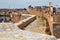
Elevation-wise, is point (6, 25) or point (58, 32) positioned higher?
point (6, 25)

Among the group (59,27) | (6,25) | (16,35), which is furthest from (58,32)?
(16,35)

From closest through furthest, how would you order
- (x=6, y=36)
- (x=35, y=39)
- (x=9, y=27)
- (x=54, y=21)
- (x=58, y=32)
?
1. (x=35, y=39)
2. (x=6, y=36)
3. (x=9, y=27)
4. (x=58, y=32)
5. (x=54, y=21)

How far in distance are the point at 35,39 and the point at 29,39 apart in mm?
118

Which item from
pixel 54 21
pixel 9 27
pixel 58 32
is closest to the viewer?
pixel 9 27

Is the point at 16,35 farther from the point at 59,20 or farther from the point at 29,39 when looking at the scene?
the point at 59,20

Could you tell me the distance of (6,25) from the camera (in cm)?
555

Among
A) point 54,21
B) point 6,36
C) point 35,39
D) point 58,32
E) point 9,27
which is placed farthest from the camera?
Result: point 54,21

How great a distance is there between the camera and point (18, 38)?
4.10 meters

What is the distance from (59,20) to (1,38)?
6548 mm

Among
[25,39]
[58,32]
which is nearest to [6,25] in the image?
[25,39]

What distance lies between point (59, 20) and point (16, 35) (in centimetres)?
628

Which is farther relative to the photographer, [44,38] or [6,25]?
[6,25]

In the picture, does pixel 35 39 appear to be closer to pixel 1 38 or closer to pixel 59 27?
pixel 1 38

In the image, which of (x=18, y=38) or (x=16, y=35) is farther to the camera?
(x=16, y=35)
